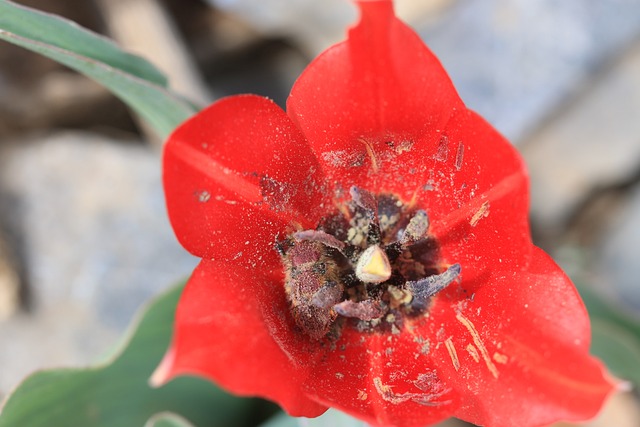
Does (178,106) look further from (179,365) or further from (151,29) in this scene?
(151,29)

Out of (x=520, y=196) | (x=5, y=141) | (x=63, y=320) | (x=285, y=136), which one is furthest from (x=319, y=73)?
(x=5, y=141)

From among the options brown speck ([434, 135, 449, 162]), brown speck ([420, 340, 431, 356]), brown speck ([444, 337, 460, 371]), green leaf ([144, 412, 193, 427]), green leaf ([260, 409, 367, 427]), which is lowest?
green leaf ([144, 412, 193, 427])

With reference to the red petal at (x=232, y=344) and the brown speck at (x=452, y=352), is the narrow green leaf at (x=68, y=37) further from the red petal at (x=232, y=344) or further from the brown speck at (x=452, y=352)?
the brown speck at (x=452, y=352)

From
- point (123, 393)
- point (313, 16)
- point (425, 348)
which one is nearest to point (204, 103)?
point (313, 16)

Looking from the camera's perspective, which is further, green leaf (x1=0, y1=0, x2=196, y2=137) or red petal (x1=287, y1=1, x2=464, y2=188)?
green leaf (x1=0, y1=0, x2=196, y2=137)

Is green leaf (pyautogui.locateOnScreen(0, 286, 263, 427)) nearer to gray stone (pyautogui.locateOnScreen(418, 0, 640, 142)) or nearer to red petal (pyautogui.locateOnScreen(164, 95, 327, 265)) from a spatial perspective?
red petal (pyautogui.locateOnScreen(164, 95, 327, 265))

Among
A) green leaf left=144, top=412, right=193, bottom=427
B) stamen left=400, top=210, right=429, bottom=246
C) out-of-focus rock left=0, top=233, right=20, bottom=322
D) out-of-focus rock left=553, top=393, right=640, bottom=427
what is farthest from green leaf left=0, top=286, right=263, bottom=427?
out-of-focus rock left=553, top=393, right=640, bottom=427

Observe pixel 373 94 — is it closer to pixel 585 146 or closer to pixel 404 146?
Answer: pixel 404 146
